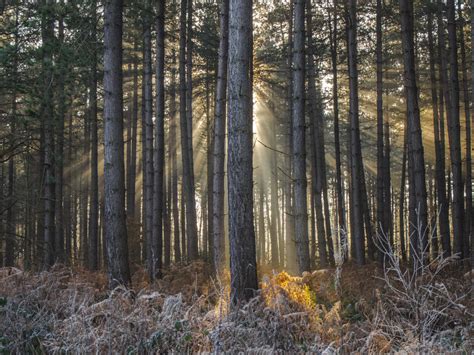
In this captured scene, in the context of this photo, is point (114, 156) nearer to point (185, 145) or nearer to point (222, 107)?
point (222, 107)

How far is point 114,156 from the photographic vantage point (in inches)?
360

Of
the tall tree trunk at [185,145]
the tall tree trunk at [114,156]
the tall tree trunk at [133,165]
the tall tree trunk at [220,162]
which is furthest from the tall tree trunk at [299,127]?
the tall tree trunk at [133,165]

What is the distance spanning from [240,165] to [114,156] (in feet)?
9.32

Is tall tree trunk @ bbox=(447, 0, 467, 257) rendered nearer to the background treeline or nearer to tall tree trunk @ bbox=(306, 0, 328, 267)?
the background treeline

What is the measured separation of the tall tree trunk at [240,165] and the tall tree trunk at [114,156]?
8.73 feet

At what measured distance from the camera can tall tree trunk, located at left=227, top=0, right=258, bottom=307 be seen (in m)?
7.32

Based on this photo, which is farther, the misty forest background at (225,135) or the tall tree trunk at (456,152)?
the tall tree trunk at (456,152)

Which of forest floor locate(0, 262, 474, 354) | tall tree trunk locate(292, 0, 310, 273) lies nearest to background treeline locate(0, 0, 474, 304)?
tall tree trunk locate(292, 0, 310, 273)

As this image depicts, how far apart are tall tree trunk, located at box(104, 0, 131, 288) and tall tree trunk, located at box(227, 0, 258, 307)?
266cm

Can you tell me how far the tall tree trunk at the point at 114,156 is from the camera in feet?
30.0

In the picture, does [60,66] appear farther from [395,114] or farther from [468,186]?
[395,114]

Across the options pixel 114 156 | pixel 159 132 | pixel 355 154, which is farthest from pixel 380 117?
pixel 114 156

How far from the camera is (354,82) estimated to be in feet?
48.9

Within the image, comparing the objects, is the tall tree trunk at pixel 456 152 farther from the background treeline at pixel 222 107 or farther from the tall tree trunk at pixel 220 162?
the tall tree trunk at pixel 220 162
